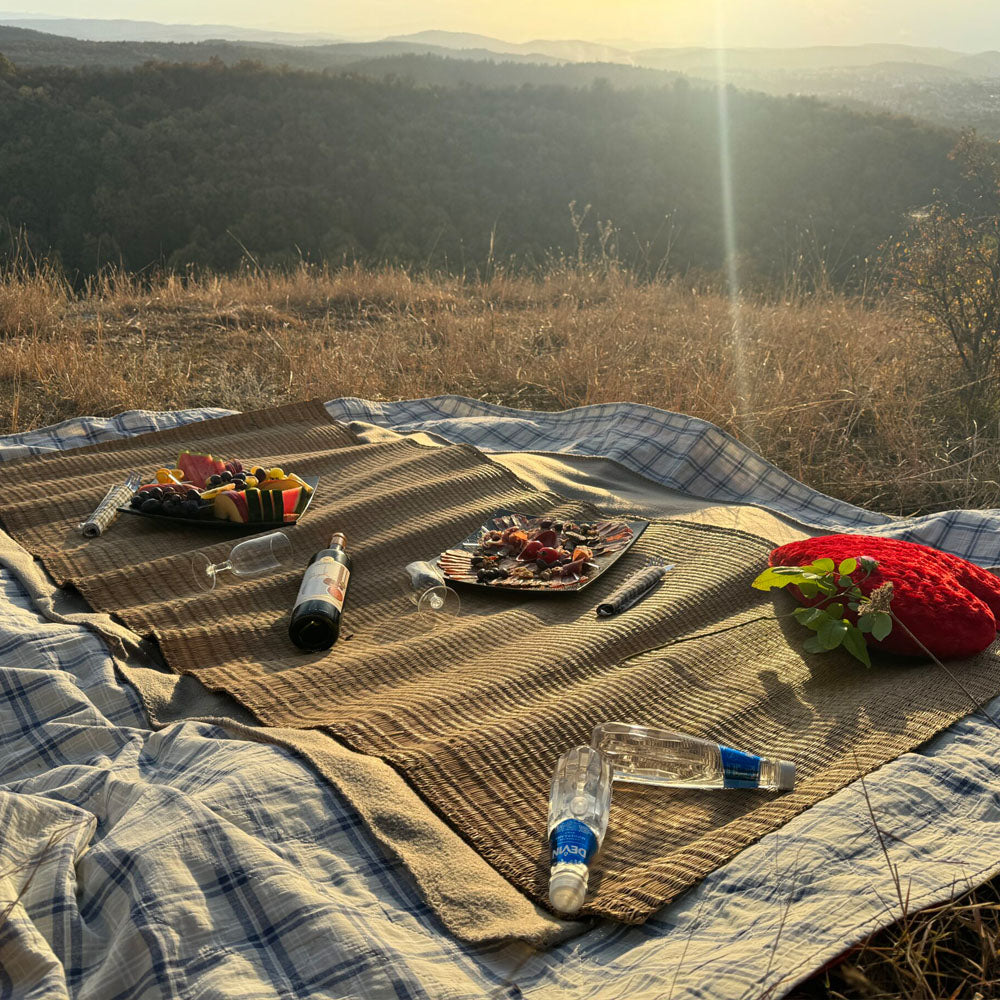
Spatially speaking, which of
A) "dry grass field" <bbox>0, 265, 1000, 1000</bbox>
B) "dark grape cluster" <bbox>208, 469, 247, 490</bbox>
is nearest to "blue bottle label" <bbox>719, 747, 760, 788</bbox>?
"dark grape cluster" <bbox>208, 469, 247, 490</bbox>

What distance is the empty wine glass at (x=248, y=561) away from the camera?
258cm

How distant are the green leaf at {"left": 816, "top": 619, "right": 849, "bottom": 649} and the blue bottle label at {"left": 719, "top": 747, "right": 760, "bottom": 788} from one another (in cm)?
53

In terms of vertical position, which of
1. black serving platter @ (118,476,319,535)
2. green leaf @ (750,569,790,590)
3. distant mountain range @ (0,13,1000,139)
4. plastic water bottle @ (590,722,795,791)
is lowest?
plastic water bottle @ (590,722,795,791)

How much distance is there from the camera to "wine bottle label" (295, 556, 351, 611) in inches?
94.1

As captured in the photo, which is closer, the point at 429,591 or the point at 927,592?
the point at 927,592

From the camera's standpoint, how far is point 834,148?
74.0ft

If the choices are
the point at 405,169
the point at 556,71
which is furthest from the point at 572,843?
the point at 556,71

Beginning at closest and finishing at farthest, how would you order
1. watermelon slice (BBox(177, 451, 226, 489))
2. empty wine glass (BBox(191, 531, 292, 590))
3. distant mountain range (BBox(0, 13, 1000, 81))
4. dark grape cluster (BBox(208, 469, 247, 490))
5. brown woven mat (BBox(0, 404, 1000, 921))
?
brown woven mat (BBox(0, 404, 1000, 921)) < empty wine glass (BBox(191, 531, 292, 590)) < dark grape cluster (BBox(208, 469, 247, 490)) < watermelon slice (BBox(177, 451, 226, 489)) < distant mountain range (BBox(0, 13, 1000, 81))

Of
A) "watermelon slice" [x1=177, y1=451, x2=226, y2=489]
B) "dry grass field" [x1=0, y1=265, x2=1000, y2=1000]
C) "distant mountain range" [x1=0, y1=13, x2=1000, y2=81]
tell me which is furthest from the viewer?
"distant mountain range" [x1=0, y1=13, x2=1000, y2=81]

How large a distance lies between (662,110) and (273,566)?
24.8 m

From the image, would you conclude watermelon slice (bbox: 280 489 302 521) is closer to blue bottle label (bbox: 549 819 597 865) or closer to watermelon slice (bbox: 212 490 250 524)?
watermelon slice (bbox: 212 490 250 524)

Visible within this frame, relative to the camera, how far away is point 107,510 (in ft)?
9.36

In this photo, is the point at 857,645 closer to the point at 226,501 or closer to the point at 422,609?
the point at 422,609

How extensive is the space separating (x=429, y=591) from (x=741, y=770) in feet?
3.10
